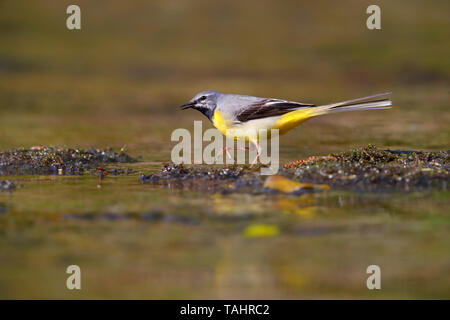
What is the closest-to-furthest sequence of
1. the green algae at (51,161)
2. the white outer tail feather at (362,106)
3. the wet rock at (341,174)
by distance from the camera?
the wet rock at (341,174), the white outer tail feather at (362,106), the green algae at (51,161)

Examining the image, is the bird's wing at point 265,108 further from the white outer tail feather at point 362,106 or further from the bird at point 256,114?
the white outer tail feather at point 362,106

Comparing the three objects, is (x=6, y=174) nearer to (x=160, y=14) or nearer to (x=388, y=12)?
(x=160, y=14)

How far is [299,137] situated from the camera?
43.2ft

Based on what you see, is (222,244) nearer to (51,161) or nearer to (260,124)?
(260,124)

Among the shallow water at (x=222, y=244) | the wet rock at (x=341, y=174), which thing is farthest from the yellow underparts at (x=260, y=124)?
the shallow water at (x=222, y=244)

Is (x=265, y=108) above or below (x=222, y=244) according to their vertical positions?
above

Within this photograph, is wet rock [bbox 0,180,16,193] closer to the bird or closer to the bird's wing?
the bird

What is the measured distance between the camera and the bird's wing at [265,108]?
8719 millimetres

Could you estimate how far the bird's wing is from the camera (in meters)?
8.72

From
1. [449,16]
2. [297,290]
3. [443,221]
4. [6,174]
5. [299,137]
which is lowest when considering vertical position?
[297,290]

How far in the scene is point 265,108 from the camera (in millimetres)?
8883

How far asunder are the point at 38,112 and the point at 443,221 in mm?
11411

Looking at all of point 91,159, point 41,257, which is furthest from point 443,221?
point 91,159

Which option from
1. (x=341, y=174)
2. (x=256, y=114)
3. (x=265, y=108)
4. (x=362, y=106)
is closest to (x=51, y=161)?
(x=256, y=114)
